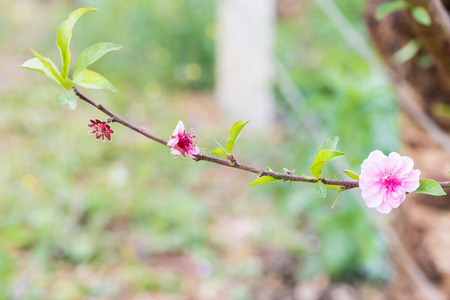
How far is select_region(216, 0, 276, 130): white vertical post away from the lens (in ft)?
14.4

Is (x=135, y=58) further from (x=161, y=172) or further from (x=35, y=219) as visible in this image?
(x=35, y=219)

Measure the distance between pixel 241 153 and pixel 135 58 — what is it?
1.70 metres

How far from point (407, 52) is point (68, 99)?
1005mm

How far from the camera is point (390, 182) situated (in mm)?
460

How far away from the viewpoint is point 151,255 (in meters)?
2.46

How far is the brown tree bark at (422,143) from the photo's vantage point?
1331 millimetres

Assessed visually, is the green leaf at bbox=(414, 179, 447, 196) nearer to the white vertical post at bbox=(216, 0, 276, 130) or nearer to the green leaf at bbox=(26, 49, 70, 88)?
the green leaf at bbox=(26, 49, 70, 88)

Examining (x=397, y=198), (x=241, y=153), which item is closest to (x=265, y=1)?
(x=241, y=153)

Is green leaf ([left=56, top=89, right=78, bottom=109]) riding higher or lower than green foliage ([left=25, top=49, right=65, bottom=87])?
lower

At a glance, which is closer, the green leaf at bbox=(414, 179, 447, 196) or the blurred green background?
the green leaf at bbox=(414, 179, 447, 196)

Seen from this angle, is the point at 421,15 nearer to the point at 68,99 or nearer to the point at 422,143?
the point at 68,99

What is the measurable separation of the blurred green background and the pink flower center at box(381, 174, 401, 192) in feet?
4.27

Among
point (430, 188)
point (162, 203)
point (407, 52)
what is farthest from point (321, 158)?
point (162, 203)

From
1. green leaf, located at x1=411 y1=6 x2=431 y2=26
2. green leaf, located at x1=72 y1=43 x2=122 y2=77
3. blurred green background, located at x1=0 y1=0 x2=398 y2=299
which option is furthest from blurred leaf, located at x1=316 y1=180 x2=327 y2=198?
blurred green background, located at x1=0 y1=0 x2=398 y2=299
